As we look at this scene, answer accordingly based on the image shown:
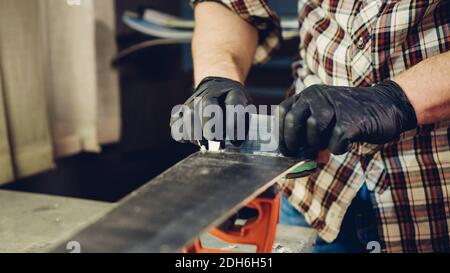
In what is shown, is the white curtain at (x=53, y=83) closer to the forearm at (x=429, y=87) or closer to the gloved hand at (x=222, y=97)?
the gloved hand at (x=222, y=97)

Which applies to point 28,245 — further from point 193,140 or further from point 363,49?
point 363,49

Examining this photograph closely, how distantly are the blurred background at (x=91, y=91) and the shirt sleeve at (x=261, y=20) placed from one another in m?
1.30

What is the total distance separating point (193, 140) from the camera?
1.14 metres

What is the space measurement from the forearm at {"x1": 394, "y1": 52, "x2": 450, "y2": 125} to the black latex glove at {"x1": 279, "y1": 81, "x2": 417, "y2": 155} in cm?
7

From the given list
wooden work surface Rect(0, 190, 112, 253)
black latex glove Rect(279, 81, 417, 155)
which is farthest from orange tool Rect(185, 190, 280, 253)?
wooden work surface Rect(0, 190, 112, 253)

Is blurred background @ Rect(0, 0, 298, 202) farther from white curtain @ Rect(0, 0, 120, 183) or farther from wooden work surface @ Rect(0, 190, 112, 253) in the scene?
wooden work surface @ Rect(0, 190, 112, 253)

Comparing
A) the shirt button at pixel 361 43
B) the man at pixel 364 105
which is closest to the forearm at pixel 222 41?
the man at pixel 364 105

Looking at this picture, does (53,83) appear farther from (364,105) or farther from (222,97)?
(364,105)

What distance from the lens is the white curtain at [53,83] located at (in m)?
2.61

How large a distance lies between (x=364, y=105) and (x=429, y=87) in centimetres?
20

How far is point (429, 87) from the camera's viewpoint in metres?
1.08

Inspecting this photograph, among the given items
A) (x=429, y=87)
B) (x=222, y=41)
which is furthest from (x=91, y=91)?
(x=429, y=87)
